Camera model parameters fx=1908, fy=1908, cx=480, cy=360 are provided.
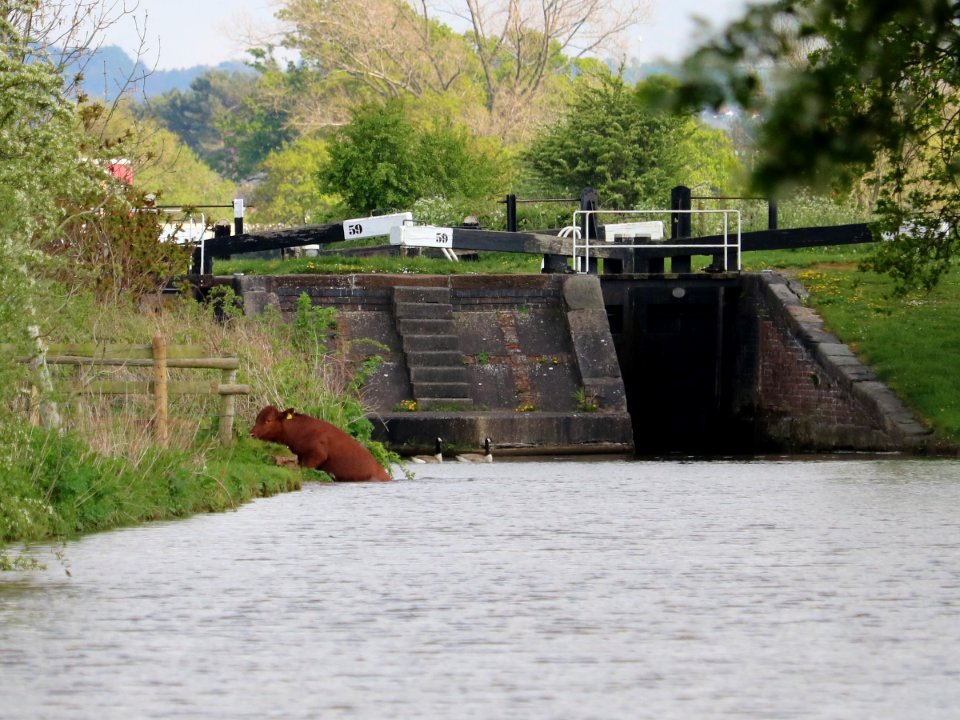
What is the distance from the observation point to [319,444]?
802 inches

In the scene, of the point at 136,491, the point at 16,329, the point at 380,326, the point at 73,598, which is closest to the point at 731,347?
the point at 380,326

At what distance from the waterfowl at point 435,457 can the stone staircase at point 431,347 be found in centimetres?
121

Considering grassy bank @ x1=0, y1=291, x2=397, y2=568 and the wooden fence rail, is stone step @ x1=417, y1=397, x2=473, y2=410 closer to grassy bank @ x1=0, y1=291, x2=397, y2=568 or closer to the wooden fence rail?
grassy bank @ x1=0, y1=291, x2=397, y2=568

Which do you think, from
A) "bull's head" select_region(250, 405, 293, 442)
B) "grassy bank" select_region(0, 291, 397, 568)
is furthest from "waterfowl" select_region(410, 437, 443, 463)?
"bull's head" select_region(250, 405, 293, 442)

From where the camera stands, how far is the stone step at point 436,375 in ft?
97.3

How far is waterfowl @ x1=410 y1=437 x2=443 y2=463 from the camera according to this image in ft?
87.9

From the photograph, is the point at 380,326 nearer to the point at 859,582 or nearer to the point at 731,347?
the point at 731,347

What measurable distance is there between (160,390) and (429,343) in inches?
493

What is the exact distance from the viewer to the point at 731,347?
33062 millimetres

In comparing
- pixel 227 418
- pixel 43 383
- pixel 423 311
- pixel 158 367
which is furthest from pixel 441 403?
pixel 43 383

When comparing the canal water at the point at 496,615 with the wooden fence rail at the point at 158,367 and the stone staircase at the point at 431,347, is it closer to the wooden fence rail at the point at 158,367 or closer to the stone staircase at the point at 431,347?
the wooden fence rail at the point at 158,367

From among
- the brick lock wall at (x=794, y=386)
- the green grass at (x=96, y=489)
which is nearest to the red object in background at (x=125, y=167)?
the green grass at (x=96, y=489)

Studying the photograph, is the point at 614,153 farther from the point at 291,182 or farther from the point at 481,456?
the point at 291,182

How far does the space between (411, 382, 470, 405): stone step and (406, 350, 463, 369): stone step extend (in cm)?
45
